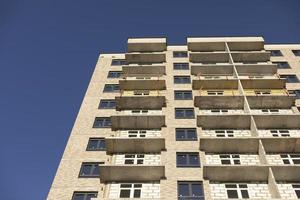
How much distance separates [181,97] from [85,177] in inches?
514

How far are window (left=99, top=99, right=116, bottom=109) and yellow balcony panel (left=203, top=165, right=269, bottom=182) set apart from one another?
1231cm

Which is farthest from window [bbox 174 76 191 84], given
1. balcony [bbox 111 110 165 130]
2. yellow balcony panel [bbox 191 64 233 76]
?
balcony [bbox 111 110 165 130]

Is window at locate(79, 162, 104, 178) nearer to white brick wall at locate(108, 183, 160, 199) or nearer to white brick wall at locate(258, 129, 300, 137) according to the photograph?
white brick wall at locate(108, 183, 160, 199)

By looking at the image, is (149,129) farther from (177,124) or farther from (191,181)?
(191,181)

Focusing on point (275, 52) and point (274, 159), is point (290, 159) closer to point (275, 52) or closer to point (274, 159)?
point (274, 159)

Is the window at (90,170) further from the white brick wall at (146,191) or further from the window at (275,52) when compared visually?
the window at (275,52)

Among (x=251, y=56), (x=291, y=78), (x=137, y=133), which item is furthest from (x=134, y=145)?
(x=251, y=56)

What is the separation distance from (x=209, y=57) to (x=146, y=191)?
20.5 metres

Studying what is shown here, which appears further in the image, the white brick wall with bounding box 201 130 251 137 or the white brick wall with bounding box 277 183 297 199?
the white brick wall with bounding box 201 130 251 137

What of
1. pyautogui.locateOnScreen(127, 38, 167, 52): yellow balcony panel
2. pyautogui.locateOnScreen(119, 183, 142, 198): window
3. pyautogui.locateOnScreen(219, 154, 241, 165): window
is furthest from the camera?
pyautogui.locateOnScreen(127, 38, 167, 52): yellow balcony panel

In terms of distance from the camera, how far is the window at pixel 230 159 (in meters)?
29.5

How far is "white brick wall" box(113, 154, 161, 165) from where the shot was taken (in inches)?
1176

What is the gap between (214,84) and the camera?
3800 centimetres

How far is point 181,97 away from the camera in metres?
37.4
